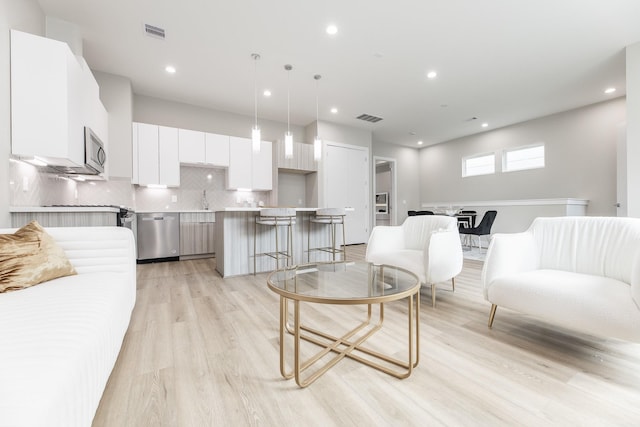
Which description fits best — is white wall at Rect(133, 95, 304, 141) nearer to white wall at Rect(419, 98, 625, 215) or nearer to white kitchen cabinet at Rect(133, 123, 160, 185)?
white kitchen cabinet at Rect(133, 123, 160, 185)

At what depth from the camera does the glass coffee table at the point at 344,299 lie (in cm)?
126

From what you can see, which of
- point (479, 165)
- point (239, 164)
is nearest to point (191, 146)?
point (239, 164)

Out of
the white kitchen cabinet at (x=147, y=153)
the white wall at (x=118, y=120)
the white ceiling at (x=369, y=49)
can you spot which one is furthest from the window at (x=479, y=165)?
the white wall at (x=118, y=120)

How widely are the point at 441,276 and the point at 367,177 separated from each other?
460 centimetres

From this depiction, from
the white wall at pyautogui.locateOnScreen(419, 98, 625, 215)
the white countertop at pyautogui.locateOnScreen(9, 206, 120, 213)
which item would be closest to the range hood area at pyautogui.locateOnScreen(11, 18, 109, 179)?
the white countertop at pyautogui.locateOnScreen(9, 206, 120, 213)

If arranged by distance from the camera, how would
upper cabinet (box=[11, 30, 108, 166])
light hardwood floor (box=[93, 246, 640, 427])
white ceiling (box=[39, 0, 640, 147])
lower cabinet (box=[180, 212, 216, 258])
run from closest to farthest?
light hardwood floor (box=[93, 246, 640, 427])
upper cabinet (box=[11, 30, 108, 166])
white ceiling (box=[39, 0, 640, 147])
lower cabinet (box=[180, 212, 216, 258])

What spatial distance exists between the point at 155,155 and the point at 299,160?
264cm

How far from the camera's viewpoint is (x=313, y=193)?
20.0 ft

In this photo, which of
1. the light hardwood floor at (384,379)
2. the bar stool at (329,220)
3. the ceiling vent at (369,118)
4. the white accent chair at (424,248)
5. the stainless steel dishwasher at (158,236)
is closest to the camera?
the light hardwood floor at (384,379)

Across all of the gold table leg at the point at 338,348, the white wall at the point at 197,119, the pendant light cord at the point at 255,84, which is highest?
the pendant light cord at the point at 255,84

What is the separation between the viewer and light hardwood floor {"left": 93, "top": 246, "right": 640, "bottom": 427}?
1.12m

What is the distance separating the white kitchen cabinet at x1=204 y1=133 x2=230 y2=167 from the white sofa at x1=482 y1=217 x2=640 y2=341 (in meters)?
4.55

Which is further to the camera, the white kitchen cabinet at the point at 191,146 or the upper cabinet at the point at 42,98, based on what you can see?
the white kitchen cabinet at the point at 191,146

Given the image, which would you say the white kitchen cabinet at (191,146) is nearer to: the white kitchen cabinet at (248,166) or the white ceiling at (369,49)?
the white kitchen cabinet at (248,166)
